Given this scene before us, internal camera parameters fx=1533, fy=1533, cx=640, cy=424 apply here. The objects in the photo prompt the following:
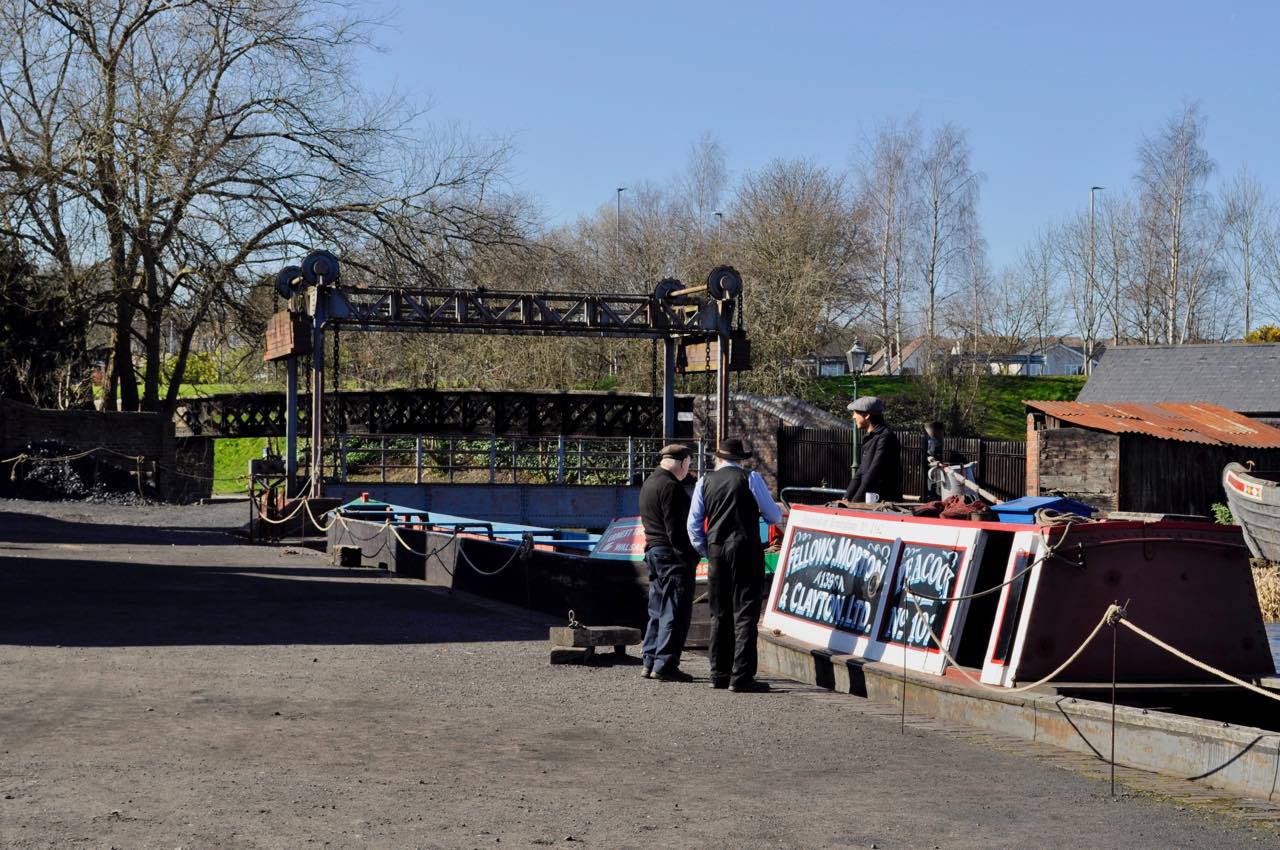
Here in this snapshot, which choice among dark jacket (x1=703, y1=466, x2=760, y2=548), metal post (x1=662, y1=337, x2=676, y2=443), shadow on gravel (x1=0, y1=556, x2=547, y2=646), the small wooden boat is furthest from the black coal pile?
dark jacket (x1=703, y1=466, x2=760, y2=548)

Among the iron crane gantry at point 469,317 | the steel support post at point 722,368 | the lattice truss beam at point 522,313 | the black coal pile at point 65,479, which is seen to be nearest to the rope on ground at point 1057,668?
the iron crane gantry at point 469,317

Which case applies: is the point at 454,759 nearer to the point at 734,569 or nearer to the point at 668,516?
the point at 734,569

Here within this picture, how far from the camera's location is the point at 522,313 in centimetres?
3616

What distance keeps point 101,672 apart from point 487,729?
11.9 ft

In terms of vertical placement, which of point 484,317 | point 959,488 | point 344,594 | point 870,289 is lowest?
point 344,594

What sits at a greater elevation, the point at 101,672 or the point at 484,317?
the point at 484,317

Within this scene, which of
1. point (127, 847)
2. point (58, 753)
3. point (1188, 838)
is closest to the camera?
point (127, 847)

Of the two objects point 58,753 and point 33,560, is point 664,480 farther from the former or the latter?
point 33,560

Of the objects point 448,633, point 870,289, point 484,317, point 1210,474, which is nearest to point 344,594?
point 448,633

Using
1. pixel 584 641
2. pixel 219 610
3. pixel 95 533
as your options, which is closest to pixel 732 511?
pixel 584 641

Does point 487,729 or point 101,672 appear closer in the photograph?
point 487,729

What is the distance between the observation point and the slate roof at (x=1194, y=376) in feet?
149

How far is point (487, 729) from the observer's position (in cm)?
951

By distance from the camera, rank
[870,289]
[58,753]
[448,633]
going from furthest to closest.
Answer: [870,289]
[448,633]
[58,753]
